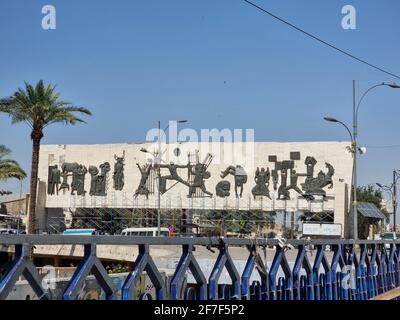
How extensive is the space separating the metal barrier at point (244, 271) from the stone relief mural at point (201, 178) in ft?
133

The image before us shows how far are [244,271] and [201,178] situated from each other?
5139cm

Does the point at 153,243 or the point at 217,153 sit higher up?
the point at 217,153

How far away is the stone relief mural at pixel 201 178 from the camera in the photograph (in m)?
53.9

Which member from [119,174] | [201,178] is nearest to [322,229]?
[201,178]

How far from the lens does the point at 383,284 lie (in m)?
10.9

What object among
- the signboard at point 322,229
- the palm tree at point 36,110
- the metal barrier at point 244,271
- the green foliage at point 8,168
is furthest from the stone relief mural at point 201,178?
the metal barrier at point 244,271

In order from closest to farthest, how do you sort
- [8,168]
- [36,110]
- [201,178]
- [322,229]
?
[36,110] → [8,168] → [322,229] → [201,178]

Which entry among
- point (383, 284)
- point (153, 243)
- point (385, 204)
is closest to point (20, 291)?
point (153, 243)

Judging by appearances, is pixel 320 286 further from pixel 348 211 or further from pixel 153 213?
pixel 153 213

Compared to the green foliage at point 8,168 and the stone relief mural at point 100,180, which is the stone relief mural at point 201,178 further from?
the green foliage at point 8,168

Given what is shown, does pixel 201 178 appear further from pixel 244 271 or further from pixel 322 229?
pixel 244 271

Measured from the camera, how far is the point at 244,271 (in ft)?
20.1
